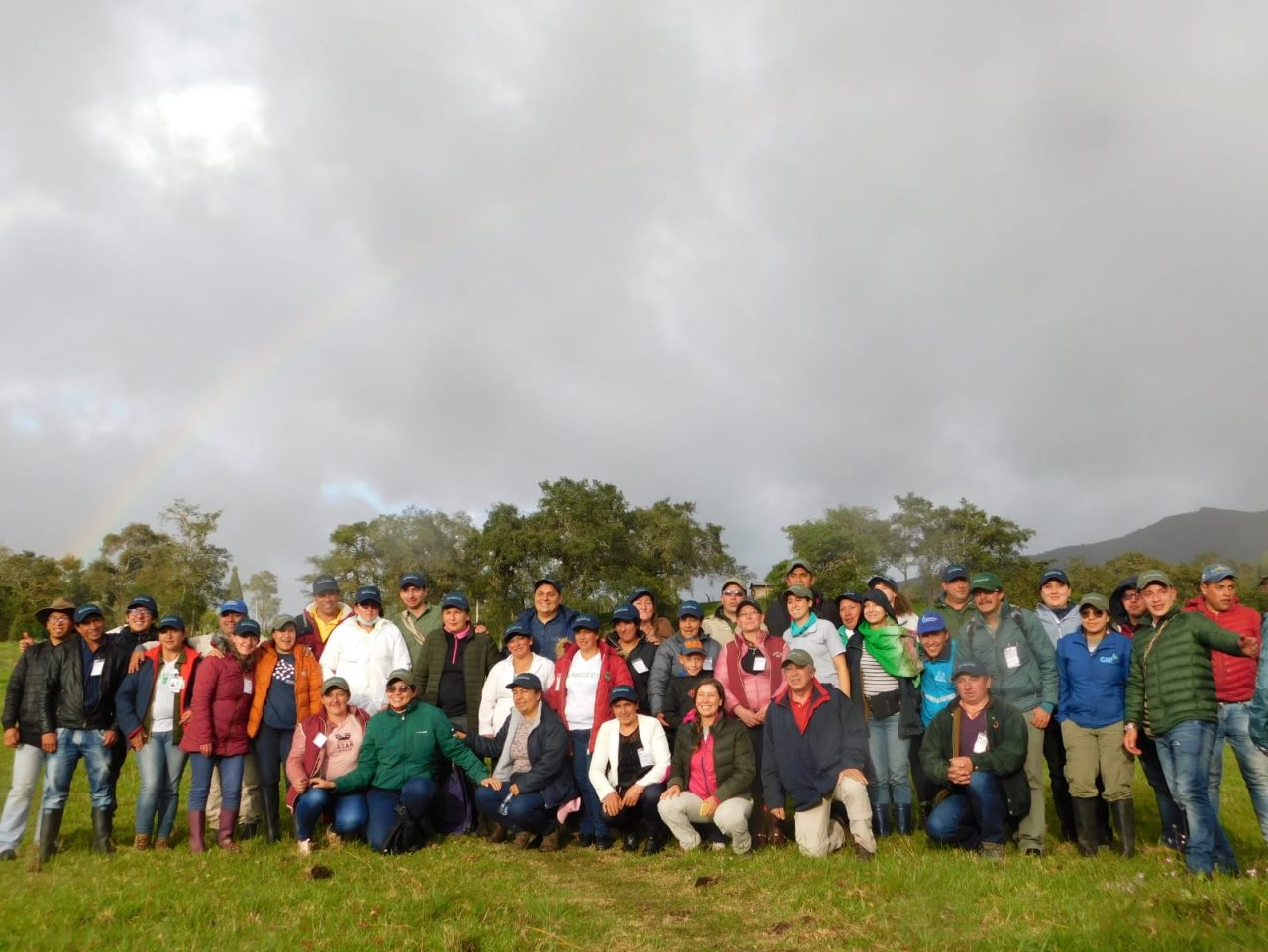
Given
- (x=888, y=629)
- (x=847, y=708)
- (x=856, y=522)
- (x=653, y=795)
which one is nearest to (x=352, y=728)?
(x=653, y=795)

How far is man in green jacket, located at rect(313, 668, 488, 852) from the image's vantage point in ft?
29.6

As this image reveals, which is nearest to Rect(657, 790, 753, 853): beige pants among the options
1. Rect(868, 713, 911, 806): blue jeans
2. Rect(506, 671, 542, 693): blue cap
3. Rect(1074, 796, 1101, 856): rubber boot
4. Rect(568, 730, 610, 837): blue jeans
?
Rect(568, 730, 610, 837): blue jeans

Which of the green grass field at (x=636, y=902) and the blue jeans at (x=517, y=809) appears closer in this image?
the green grass field at (x=636, y=902)

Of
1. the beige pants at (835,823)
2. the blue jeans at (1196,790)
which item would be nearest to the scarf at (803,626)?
the beige pants at (835,823)

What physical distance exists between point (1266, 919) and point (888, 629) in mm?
4480

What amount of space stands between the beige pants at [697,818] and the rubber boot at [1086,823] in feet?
10.2

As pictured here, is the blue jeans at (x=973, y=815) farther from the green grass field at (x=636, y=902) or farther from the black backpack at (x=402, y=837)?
the black backpack at (x=402, y=837)

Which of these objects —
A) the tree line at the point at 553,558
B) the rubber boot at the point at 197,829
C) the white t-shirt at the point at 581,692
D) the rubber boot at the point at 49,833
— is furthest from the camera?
the tree line at the point at 553,558

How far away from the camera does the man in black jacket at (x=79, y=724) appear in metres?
8.58

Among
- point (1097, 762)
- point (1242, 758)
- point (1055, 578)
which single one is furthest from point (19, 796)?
point (1242, 758)

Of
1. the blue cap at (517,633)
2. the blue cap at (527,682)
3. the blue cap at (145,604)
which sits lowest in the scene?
the blue cap at (527,682)

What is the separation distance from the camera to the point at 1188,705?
22.4 feet

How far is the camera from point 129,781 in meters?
14.1

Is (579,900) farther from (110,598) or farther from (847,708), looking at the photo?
(110,598)
